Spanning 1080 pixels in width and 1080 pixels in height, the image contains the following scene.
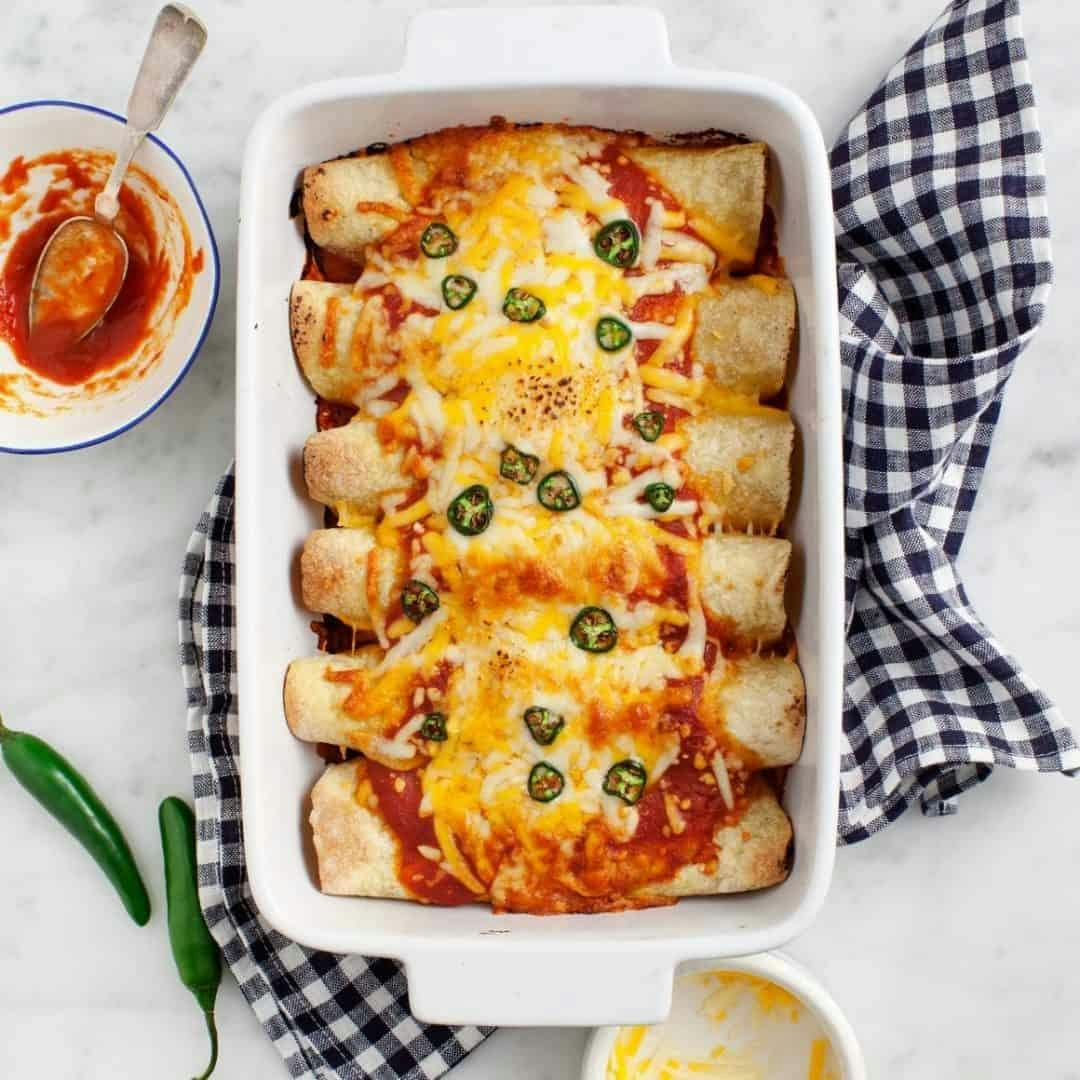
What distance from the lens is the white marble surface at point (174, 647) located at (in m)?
3.02

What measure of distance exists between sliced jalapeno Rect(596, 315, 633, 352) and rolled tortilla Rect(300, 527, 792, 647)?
43 centimetres

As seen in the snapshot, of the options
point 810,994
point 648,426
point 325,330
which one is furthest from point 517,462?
point 810,994

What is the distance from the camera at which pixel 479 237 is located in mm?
2561

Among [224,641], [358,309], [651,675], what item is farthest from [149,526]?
[651,675]

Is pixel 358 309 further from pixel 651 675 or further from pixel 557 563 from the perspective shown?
pixel 651 675

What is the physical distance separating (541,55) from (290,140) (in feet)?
1.75

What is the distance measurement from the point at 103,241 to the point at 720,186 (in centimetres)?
136

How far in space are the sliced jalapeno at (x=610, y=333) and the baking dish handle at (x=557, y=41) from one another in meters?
0.46

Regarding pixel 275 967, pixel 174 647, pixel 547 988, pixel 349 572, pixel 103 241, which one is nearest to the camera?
pixel 547 988

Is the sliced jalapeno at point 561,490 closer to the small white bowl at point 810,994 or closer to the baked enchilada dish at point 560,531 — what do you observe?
the baked enchilada dish at point 560,531

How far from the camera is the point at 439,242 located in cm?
260

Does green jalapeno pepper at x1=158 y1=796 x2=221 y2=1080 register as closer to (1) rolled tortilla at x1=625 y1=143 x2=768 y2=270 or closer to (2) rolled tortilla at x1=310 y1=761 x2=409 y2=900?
(2) rolled tortilla at x1=310 y1=761 x2=409 y2=900

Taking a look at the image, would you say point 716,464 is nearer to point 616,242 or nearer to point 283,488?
point 616,242

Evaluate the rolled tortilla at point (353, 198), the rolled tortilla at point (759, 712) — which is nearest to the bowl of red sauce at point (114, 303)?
the rolled tortilla at point (353, 198)
